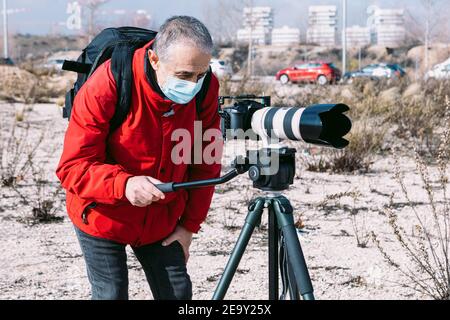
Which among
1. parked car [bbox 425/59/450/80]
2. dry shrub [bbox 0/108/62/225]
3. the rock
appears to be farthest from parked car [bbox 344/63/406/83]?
dry shrub [bbox 0/108/62/225]

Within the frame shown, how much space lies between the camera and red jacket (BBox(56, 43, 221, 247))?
2207mm

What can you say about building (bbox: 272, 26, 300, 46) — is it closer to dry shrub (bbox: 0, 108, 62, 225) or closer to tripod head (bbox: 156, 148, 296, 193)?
dry shrub (bbox: 0, 108, 62, 225)

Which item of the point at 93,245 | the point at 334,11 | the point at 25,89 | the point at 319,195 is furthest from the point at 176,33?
the point at 334,11

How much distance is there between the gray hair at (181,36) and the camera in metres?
2.14

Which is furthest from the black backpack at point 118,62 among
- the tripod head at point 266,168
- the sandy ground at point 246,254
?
the sandy ground at point 246,254

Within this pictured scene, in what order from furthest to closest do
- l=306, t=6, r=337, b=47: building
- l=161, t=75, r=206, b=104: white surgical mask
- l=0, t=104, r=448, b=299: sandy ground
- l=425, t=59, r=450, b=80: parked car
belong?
l=306, t=6, r=337, b=47: building → l=425, t=59, r=450, b=80: parked car → l=0, t=104, r=448, b=299: sandy ground → l=161, t=75, r=206, b=104: white surgical mask

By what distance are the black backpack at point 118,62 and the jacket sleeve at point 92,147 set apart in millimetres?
30

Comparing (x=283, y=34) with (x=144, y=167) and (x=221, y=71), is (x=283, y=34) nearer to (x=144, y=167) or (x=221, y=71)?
(x=221, y=71)

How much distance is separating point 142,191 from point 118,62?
45cm

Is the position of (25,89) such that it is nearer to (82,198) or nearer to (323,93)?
(323,93)

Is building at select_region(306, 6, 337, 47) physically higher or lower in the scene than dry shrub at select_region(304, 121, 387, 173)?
higher

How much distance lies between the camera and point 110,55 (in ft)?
7.93

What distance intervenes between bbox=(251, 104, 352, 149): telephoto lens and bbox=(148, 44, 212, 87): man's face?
22 centimetres

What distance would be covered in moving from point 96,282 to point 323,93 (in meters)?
9.58
